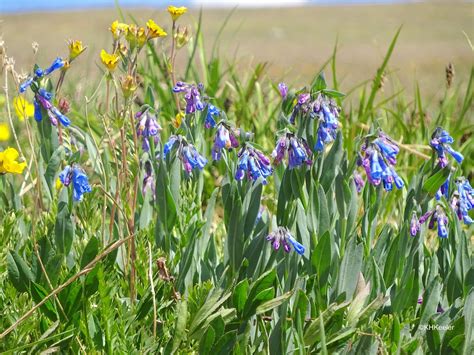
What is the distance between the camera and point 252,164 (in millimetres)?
2256

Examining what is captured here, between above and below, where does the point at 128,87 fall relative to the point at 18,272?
above

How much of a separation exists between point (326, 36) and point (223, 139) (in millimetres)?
14236

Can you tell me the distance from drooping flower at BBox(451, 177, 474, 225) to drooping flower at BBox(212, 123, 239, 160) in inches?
27.9

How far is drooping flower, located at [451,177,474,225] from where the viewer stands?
2.46m

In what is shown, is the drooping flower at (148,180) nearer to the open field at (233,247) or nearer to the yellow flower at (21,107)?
the open field at (233,247)

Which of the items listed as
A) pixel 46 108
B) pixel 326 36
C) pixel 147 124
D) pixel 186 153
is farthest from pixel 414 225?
pixel 326 36

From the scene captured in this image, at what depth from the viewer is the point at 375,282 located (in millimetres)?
2430

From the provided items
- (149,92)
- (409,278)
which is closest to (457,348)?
(409,278)

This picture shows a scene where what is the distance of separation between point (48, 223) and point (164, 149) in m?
0.57

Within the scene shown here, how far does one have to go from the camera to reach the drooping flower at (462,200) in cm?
246

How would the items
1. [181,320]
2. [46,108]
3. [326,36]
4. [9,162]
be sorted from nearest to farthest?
[181,320] → [46,108] → [9,162] → [326,36]

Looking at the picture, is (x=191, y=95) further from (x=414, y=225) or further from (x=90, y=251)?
(x=414, y=225)

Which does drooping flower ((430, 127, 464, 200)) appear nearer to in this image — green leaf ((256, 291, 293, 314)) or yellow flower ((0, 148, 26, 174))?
green leaf ((256, 291, 293, 314))

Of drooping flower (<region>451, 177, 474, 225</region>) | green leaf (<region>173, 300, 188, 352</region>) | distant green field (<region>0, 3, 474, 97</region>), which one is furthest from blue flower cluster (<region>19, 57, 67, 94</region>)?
distant green field (<region>0, 3, 474, 97</region>)
